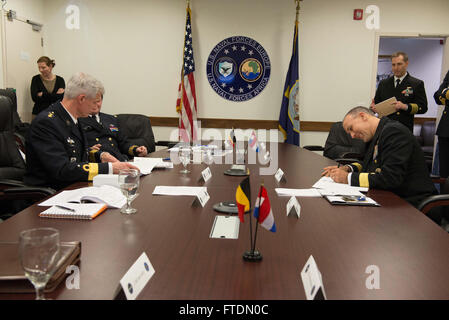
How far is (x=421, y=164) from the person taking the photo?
2.21 meters

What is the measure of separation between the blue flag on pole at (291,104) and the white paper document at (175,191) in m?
3.79

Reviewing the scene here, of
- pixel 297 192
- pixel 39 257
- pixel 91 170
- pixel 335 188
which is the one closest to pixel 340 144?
pixel 335 188

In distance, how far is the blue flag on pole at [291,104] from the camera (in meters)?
5.45

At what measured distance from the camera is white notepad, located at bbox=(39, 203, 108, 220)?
142 centimetres

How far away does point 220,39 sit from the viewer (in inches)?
224

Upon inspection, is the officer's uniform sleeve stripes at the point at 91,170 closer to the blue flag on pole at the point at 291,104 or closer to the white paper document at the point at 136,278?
the white paper document at the point at 136,278

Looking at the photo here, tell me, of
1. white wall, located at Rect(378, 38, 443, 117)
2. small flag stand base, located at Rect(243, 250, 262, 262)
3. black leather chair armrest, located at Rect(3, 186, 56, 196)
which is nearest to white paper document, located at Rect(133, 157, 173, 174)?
black leather chair armrest, located at Rect(3, 186, 56, 196)

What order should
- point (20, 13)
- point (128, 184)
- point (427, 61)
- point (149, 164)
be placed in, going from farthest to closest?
point (427, 61)
point (20, 13)
point (149, 164)
point (128, 184)

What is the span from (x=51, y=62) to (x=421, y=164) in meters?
4.80

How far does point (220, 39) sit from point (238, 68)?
490 millimetres

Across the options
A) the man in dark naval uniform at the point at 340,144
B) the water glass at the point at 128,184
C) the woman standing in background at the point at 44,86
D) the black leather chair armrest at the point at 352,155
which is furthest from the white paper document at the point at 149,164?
the woman standing in background at the point at 44,86

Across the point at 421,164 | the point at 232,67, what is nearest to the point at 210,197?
the point at 421,164

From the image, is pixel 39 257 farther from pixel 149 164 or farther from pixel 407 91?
pixel 407 91
